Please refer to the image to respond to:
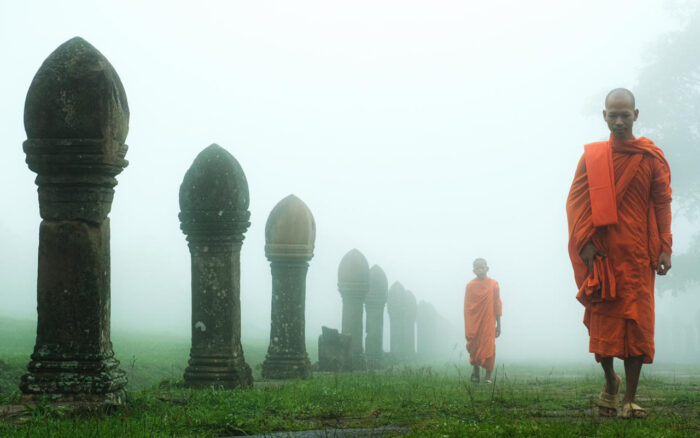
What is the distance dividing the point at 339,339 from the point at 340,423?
11.3m

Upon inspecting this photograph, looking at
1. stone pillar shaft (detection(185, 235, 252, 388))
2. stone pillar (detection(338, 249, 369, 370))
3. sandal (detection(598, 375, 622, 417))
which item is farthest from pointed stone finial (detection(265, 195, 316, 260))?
sandal (detection(598, 375, 622, 417))

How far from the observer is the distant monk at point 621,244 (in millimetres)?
7012

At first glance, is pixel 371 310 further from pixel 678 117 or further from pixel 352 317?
pixel 678 117

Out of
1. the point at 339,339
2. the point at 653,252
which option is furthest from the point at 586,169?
the point at 339,339

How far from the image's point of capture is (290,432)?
5785mm

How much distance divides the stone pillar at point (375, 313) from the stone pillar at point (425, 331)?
12016 mm

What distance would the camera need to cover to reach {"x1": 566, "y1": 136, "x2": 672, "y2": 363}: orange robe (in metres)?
7.01

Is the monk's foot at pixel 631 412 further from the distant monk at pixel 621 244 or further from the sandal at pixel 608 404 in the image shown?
the sandal at pixel 608 404

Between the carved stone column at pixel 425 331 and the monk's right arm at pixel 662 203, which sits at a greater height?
the monk's right arm at pixel 662 203

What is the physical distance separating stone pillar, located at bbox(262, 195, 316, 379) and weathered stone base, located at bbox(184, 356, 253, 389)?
3.56 metres

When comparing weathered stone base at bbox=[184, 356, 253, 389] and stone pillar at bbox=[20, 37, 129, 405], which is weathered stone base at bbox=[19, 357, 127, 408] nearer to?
stone pillar at bbox=[20, 37, 129, 405]

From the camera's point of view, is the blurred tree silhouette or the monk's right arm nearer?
the monk's right arm

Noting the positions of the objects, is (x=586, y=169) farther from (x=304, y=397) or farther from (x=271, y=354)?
(x=271, y=354)

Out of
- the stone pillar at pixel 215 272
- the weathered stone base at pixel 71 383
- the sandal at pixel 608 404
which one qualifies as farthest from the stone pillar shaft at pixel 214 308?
the sandal at pixel 608 404
